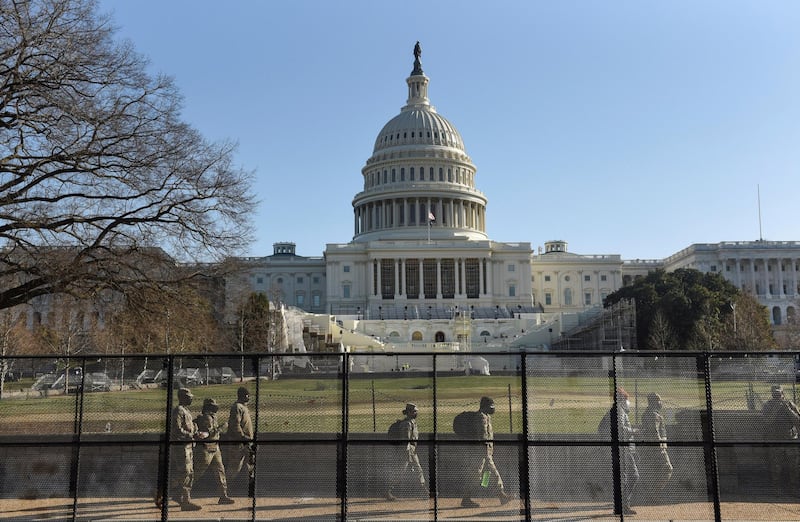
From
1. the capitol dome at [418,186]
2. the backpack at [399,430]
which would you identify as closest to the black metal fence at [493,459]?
the backpack at [399,430]

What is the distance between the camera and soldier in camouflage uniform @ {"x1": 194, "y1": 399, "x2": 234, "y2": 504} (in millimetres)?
13289

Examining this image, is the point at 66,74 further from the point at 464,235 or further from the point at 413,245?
the point at 464,235

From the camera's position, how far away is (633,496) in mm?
13117

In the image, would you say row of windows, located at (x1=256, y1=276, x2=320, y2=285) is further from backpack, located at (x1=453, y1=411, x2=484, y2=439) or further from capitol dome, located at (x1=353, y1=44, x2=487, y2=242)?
backpack, located at (x1=453, y1=411, x2=484, y2=439)

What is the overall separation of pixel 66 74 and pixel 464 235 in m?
121

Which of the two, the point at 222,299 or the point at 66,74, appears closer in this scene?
the point at 66,74

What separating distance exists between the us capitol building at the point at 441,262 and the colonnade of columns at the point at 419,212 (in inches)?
7.2

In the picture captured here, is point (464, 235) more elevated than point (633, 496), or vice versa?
point (464, 235)

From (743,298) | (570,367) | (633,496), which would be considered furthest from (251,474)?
(743,298)

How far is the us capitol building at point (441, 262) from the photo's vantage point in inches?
5015

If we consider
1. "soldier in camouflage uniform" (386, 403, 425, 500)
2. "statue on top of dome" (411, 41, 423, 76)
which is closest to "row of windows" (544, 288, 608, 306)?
"statue on top of dome" (411, 41, 423, 76)

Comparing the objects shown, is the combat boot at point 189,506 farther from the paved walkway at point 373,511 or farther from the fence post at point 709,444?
the fence post at point 709,444

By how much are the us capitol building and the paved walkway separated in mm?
93882

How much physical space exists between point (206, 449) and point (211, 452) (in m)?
0.10
